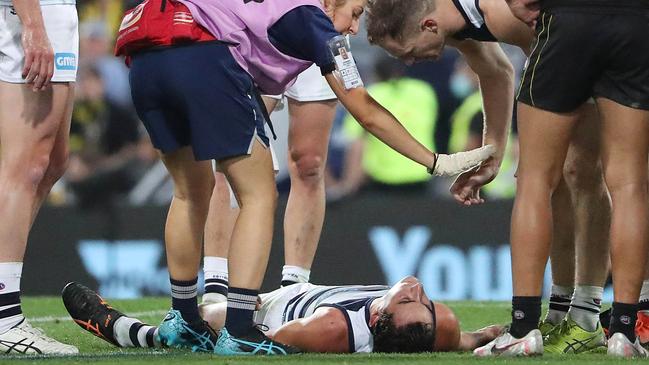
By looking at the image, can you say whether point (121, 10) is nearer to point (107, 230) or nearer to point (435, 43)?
point (107, 230)

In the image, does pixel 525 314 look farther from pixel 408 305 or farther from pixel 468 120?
pixel 468 120

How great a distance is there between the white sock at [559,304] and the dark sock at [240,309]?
5.08 feet

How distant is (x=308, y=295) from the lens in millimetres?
6406

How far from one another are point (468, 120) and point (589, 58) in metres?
5.94

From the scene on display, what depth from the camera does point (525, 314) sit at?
556 centimetres

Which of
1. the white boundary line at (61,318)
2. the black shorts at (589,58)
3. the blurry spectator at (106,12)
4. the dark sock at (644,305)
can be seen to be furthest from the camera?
the blurry spectator at (106,12)

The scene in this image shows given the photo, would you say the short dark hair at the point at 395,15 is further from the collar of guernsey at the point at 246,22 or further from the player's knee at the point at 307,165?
the player's knee at the point at 307,165

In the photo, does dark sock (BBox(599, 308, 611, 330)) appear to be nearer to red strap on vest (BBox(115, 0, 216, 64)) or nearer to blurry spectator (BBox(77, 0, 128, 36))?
red strap on vest (BBox(115, 0, 216, 64))

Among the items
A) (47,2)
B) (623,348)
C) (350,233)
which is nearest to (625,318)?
A: (623,348)

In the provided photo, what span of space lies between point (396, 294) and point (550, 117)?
1032mm

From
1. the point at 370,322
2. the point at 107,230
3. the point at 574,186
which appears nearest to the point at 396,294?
the point at 370,322

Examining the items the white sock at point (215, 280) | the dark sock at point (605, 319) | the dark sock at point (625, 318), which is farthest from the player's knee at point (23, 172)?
the dark sock at point (605, 319)

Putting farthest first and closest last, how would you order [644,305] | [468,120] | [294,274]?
1. [468,120]
2. [294,274]
3. [644,305]

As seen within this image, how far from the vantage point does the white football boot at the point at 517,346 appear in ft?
18.1
